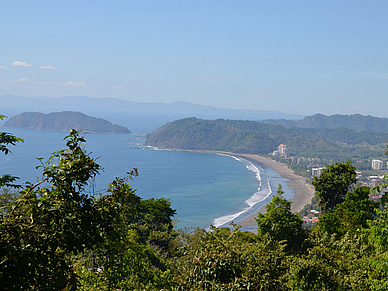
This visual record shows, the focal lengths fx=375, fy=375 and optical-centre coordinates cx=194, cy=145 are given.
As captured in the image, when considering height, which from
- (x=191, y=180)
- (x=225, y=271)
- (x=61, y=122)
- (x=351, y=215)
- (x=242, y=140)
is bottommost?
(x=191, y=180)

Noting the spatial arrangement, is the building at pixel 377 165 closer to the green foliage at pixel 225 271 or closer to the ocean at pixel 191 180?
the ocean at pixel 191 180

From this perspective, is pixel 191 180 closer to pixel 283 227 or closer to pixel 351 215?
pixel 283 227

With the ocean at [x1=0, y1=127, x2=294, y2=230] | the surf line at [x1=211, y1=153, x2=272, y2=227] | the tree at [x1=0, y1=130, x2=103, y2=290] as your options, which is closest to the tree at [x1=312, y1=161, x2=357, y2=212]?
the tree at [x1=0, y1=130, x2=103, y2=290]

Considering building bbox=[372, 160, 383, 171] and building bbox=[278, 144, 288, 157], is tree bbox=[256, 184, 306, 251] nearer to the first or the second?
building bbox=[372, 160, 383, 171]

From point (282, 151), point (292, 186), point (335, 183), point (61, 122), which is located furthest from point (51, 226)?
point (61, 122)

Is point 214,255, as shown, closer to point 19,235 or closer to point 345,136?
point 19,235

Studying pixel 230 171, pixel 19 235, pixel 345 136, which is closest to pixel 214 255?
pixel 19 235
